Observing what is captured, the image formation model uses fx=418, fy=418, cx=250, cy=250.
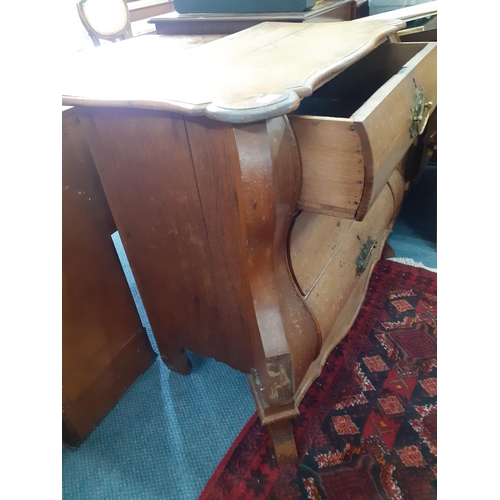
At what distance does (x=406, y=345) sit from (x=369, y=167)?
79 centimetres

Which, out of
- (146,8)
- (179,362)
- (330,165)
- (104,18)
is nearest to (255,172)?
(330,165)

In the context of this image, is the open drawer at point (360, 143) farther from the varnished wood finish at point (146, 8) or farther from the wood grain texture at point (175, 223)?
the varnished wood finish at point (146, 8)

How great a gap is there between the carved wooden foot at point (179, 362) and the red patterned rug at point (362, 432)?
0.24 metres

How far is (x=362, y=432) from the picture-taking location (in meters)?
1.03

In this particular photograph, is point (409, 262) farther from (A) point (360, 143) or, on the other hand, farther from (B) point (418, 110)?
(A) point (360, 143)

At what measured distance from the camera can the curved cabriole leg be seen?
1.94ft

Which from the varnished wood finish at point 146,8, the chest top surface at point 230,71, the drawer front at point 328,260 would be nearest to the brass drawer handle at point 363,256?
the drawer front at point 328,260

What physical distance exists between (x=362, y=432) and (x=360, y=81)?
866 millimetres

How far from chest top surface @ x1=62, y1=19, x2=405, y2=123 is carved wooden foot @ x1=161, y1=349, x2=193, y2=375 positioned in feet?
2.33

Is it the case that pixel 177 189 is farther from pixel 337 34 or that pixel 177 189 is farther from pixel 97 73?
pixel 337 34

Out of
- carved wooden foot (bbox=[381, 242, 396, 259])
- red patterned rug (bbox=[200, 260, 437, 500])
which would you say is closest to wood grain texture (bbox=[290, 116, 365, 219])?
red patterned rug (bbox=[200, 260, 437, 500])

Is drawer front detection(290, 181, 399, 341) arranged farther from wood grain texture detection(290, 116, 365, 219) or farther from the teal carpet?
the teal carpet

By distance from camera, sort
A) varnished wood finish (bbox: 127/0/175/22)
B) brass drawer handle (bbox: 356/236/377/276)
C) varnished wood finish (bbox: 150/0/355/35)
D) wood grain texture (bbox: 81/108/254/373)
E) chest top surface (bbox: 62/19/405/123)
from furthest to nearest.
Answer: varnished wood finish (bbox: 127/0/175/22) < varnished wood finish (bbox: 150/0/355/35) < brass drawer handle (bbox: 356/236/377/276) < wood grain texture (bbox: 81/108/254/373) < chest top surface (bbox: 62/19/405/123)

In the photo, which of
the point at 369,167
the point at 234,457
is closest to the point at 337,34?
the point at 369,167
